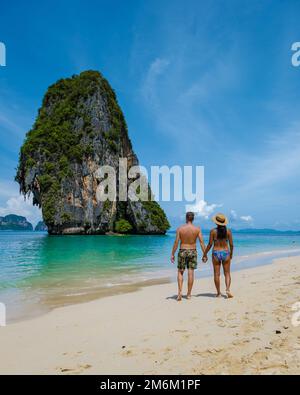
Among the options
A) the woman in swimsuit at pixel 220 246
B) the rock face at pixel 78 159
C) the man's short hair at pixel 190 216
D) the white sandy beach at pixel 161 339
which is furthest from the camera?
the rock face at pixel 78 159

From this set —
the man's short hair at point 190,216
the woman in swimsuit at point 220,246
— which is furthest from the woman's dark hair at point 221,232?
the man's short hair at point 190,216

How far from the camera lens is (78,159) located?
53.8 meters

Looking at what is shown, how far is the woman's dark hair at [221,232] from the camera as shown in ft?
19.0

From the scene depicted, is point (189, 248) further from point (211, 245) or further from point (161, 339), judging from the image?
point (161, 339)

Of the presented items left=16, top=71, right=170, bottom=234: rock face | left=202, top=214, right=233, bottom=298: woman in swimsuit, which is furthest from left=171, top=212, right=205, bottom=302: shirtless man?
left=16, top=71, right=170, bottom=234: rock face

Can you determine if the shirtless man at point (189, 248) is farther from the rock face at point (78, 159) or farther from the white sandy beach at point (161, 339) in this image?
the rock face at point (78, 159)

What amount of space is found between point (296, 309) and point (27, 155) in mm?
55712

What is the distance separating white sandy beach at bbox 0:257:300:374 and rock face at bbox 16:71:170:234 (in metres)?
47.1

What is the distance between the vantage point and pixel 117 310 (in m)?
5.00

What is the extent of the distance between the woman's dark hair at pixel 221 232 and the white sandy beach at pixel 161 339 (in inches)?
47.7

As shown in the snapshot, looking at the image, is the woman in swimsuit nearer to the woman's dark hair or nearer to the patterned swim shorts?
the woman's dark hair

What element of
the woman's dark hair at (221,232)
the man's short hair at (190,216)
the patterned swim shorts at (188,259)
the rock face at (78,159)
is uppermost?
the rock face at (78,159)

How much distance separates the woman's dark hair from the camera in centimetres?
578
